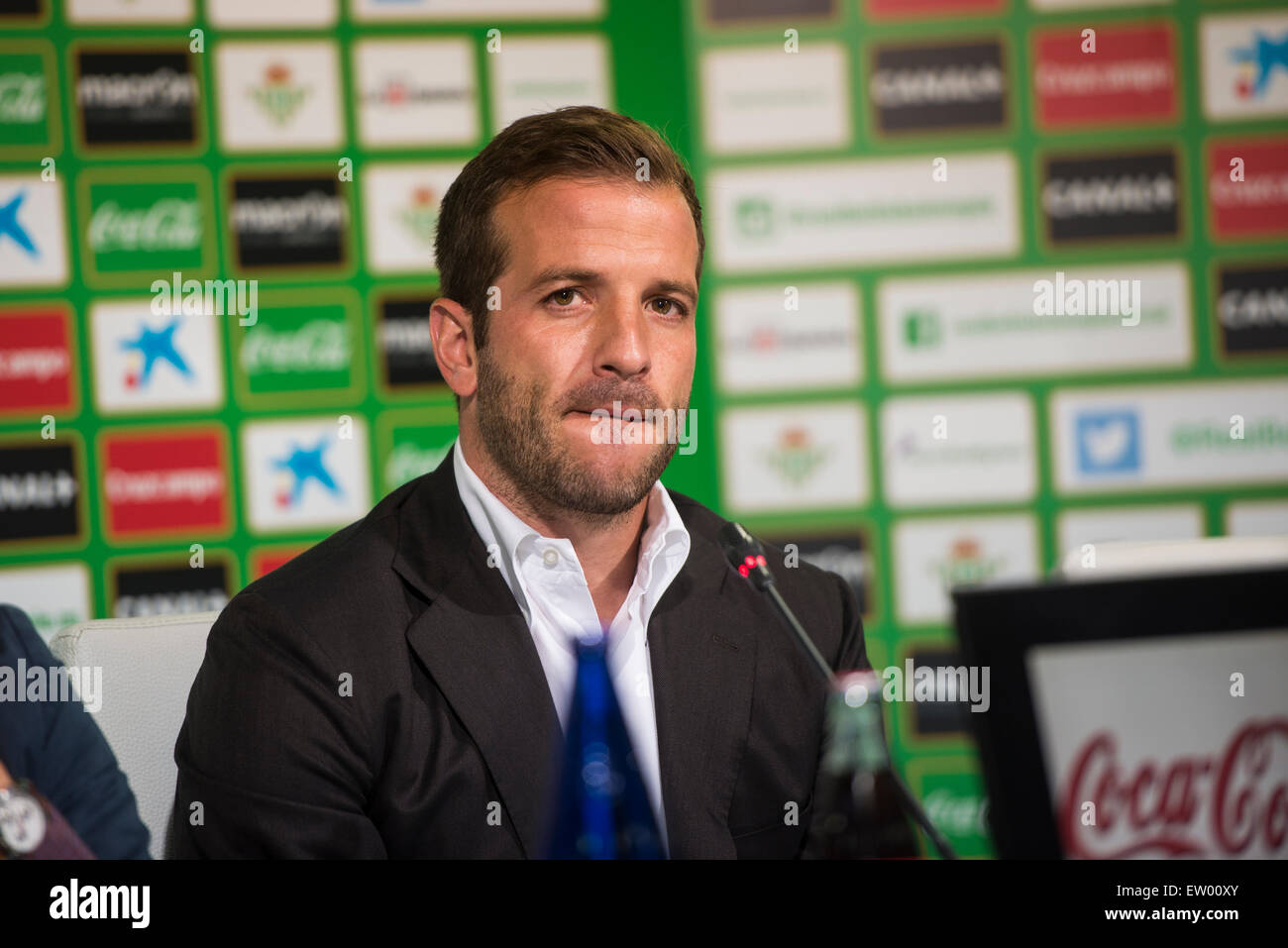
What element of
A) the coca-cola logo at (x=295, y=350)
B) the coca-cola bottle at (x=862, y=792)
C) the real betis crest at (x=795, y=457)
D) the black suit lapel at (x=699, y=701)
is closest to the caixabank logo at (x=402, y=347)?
the coca-cola logo at (x=295, y=350)

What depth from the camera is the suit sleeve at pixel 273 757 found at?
1.21m

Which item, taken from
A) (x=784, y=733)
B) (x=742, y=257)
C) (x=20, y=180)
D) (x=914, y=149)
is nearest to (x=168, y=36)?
(x=20, y=180)

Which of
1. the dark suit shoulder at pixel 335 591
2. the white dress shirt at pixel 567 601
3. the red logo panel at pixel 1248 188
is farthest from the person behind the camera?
the red logo panel at pixel 1248 188

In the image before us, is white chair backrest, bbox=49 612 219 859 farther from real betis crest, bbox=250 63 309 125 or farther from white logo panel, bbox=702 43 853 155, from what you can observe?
white logo panel, bbox=702 43 853 155

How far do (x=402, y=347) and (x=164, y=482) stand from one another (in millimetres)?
858

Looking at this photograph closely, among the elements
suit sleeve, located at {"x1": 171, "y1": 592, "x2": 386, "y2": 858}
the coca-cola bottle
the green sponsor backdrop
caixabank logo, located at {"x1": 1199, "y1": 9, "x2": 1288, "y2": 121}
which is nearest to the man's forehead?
suit sleeve, located at {"x1": 171, "y1": 592, "x2": 386, "y2": 858}

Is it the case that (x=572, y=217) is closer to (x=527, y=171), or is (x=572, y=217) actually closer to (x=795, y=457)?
(x=527, y=171)

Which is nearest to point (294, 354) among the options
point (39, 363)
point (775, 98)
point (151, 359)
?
point (151, 359)

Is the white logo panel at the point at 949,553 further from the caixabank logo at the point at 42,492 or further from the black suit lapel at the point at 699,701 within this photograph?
the caixabank logo at the point at 42,492

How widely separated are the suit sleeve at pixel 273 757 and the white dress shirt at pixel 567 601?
250mm

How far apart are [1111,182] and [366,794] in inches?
135

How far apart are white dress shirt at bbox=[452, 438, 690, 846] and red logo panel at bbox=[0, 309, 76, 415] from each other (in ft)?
8.57

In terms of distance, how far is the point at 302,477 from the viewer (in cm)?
373

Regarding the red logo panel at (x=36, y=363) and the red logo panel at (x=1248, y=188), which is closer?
the red logo panel at (x=36, y=363)
